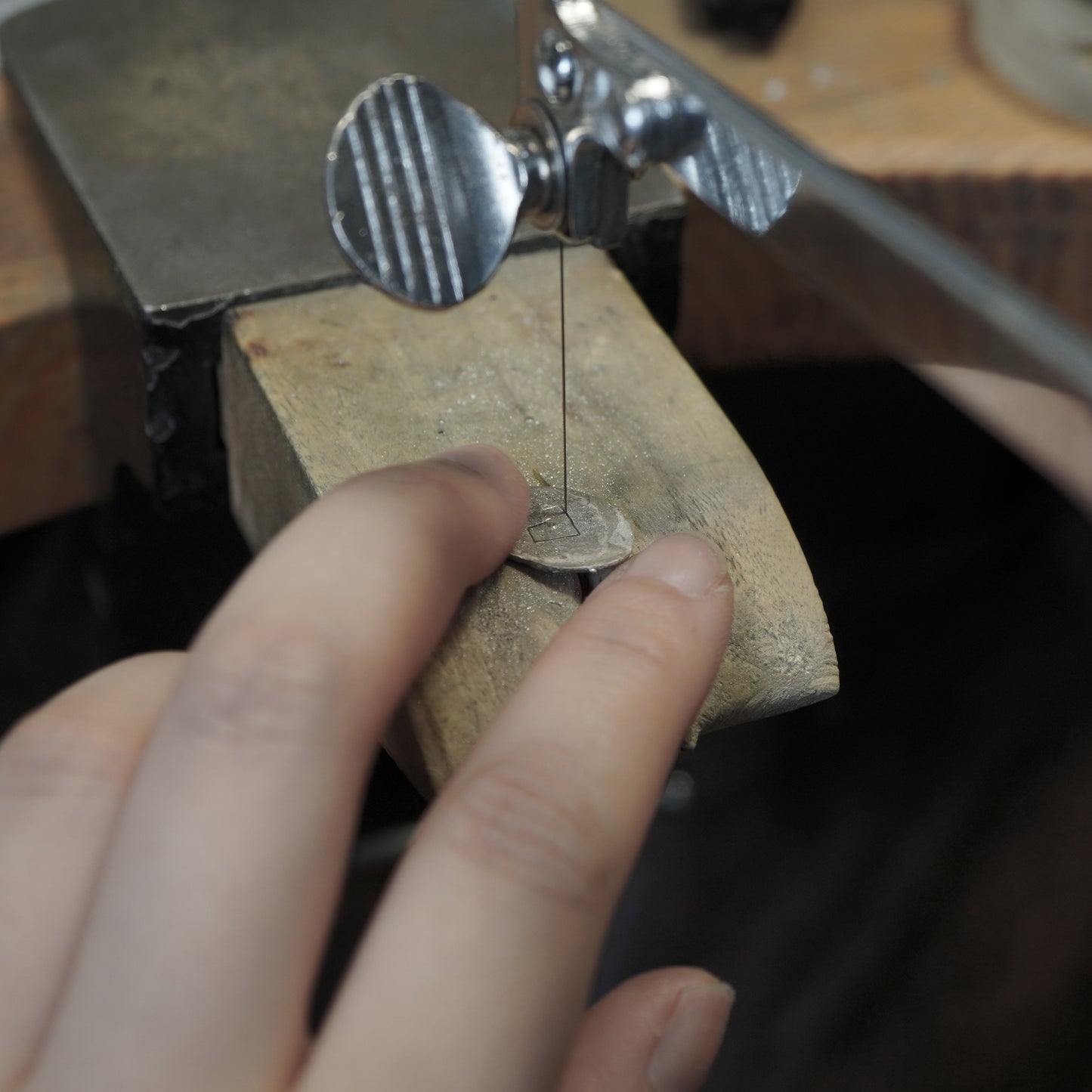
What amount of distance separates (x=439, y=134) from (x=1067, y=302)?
525 millimetres

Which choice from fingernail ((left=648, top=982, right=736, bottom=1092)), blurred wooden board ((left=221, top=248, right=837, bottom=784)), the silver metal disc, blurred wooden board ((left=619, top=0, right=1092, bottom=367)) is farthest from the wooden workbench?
fingernail ((left=648, top=982, right=736, bottom=1092))

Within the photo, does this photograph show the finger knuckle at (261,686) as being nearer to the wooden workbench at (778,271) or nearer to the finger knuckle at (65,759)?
the finger knuckle at (65,759)

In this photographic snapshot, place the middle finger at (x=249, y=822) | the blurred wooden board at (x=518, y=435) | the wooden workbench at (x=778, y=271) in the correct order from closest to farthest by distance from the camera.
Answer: the middle finger at (x=249, y=822), the blurred wooden board at (x=518, y=435), the wooden workbench at (x=778, y=271)

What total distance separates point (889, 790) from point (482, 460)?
261mm

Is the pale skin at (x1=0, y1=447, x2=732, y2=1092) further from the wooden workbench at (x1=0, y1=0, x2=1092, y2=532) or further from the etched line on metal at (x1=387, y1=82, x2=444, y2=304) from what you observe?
the wooden workbench at (x1=0, y1=0, x2=1092, y2=532)

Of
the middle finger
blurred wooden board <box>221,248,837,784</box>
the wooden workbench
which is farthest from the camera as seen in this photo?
the wooden workbench

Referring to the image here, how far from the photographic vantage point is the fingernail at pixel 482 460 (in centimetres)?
46

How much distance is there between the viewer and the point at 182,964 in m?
0.35

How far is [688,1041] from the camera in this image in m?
0.45

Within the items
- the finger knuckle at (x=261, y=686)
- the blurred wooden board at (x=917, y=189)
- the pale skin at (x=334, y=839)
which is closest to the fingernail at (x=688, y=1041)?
the pale skin at (x=334, y=839)

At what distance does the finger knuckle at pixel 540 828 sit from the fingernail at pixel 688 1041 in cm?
10

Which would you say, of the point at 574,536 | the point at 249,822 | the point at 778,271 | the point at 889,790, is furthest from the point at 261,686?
the point at 778,271

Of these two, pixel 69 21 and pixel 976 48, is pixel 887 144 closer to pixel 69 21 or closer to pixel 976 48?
pixel 976 48

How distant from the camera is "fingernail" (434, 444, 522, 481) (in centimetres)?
46
